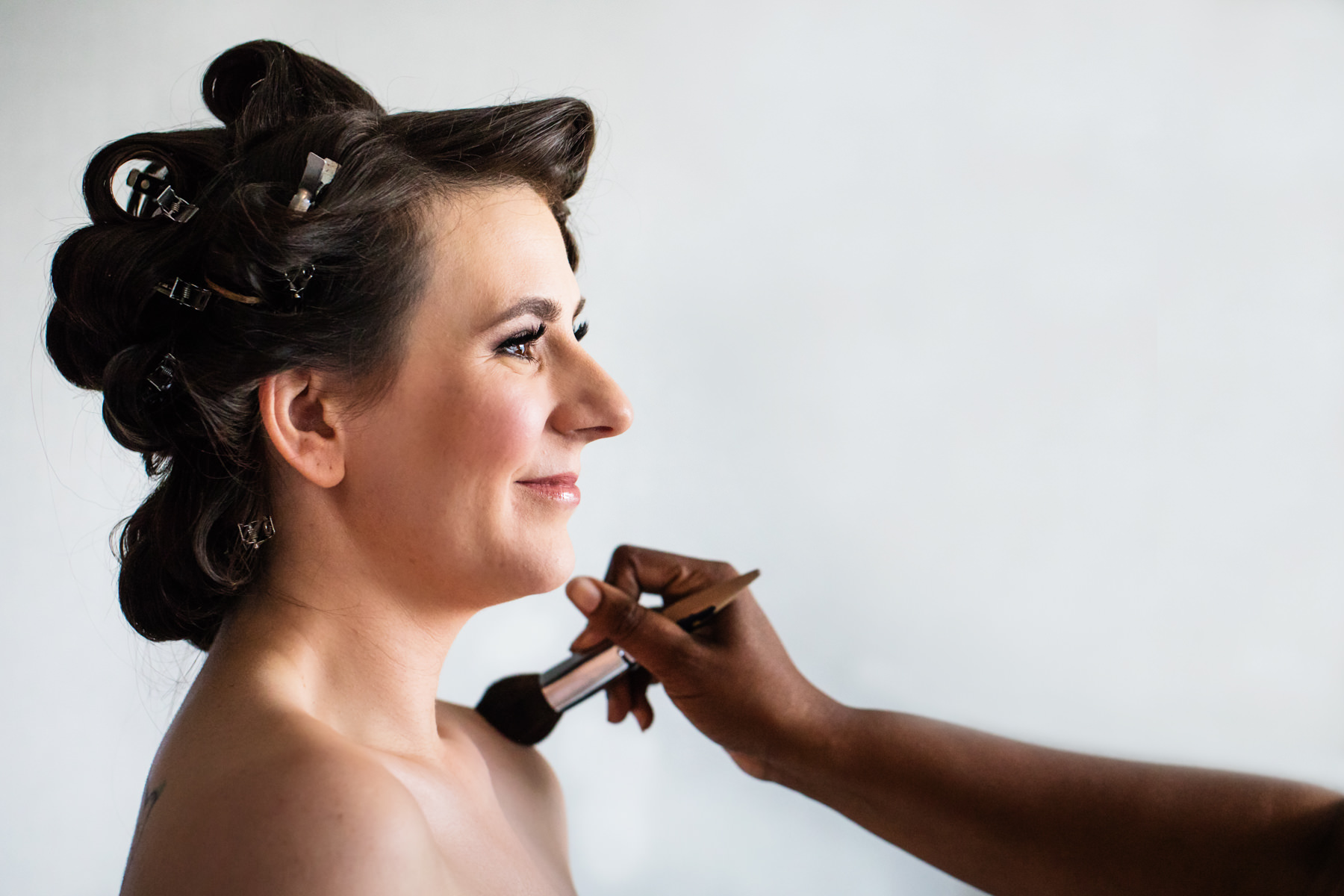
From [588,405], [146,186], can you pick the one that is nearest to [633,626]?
[588,405]

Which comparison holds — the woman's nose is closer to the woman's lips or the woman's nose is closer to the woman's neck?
the woman's lips

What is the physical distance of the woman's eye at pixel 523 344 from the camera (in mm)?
887

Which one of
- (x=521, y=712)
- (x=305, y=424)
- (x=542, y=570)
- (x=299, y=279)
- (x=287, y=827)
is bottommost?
(x=287, y=827)

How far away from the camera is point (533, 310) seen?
35.2 inches

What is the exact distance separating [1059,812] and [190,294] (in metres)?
0.98

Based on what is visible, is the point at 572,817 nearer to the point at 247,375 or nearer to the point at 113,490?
the point at 113,490

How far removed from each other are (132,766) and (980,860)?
3.44ft

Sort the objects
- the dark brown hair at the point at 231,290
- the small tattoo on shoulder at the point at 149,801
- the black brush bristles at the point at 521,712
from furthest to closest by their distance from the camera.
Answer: the black brush bristles at the point at 521,712, the dark brown hair at the point at 231,290, the small tattoo on shoulder at the point at 149,801

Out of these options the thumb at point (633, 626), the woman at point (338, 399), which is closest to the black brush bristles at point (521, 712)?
the thumb at point (633, 626)

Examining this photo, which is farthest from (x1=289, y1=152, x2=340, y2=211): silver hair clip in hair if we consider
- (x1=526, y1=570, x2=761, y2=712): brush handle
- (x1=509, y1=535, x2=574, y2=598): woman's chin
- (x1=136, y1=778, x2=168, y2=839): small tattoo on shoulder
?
(x1=526, y1=570, x2=761, y2=712): brush handle

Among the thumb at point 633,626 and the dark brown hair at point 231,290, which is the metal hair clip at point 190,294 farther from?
the thumb at point 633,626

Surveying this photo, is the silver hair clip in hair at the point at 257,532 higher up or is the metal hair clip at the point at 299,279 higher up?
the metal hair clip at the point at 299,279

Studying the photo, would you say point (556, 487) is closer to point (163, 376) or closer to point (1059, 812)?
point (163, 376)

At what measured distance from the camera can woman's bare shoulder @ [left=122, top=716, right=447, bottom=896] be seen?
625 mm
